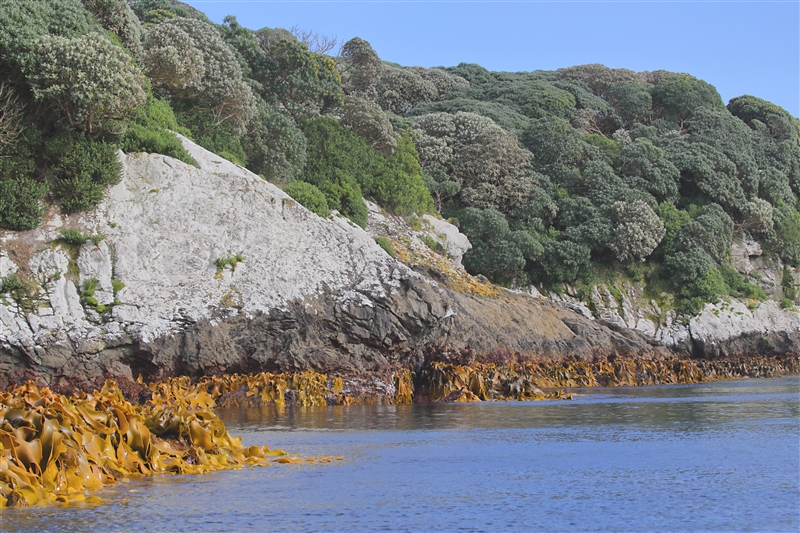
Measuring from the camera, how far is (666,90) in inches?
2908

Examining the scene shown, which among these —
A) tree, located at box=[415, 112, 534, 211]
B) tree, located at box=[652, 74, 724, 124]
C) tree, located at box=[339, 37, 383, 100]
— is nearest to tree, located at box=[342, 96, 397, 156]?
tree, located at box=[415, 112, 534, 211]

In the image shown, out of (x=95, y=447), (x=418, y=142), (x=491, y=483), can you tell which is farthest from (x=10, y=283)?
(x=418, y=142)

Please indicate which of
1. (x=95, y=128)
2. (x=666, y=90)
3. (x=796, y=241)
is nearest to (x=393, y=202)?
(x=95, y=128)

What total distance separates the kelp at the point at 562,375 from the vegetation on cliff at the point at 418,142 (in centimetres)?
641

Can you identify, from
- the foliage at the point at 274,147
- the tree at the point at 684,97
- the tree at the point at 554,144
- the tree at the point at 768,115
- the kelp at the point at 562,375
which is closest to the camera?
the kelp at the point at 562,375

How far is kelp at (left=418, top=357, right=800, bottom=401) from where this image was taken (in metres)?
27.0

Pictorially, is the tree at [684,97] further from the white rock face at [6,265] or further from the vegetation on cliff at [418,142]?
the white rock face at [6,265]

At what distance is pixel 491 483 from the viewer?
10.8 m

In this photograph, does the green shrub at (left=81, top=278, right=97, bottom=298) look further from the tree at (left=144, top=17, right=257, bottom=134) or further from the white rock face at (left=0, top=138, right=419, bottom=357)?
the tree at (left=144, top=17, right=257, bottom=134)

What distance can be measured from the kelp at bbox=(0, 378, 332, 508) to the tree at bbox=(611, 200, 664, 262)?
40150mm

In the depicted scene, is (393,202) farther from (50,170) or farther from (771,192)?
(771,192)

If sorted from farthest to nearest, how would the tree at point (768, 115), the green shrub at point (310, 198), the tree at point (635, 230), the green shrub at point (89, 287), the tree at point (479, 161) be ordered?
the tree at point (768, 115) < the tree at point (479, 161) < the tree at point (635, 230) < the green shrub at point (310, 198) < the green shrub at point (89, 287)

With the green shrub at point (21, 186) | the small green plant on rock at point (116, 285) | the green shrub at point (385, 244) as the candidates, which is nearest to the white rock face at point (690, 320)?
the green shrub at point (385, 244)

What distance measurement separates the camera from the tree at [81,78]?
25.8 m
